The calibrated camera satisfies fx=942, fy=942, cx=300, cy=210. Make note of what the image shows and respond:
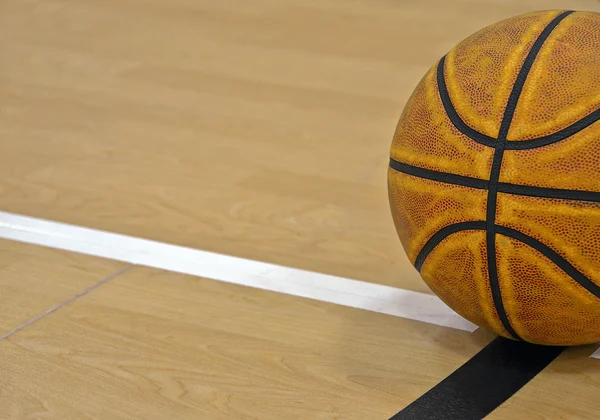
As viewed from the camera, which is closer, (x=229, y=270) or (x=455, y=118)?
(x=455, y=118)

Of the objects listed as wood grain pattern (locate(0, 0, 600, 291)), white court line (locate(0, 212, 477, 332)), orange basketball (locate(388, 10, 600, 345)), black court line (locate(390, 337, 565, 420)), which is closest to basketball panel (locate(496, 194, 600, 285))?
orange basketball (locate(388, 10, 600, 345))

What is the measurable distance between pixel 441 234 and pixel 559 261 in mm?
267

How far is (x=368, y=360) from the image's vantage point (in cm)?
225

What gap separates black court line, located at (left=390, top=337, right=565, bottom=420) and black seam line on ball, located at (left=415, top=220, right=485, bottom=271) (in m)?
0.27

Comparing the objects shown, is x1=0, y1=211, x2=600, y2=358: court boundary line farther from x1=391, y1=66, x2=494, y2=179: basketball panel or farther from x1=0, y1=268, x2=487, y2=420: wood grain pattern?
x1=391, y1=66, x2=494, y2=179: basketball panel

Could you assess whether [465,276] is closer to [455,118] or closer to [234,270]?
[455,118]

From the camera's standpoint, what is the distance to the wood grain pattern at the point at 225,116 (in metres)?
2.95

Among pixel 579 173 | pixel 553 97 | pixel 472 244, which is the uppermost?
pixel 553 97

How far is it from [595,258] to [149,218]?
152 centimetres

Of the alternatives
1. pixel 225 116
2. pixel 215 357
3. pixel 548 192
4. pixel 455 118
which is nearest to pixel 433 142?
pixel 455 118

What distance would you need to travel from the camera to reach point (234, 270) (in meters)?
2.69

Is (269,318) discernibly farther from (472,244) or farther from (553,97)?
(553,97)

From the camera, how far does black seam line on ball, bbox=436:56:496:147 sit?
1978 mm

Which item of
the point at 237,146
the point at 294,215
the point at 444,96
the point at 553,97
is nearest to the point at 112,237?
the point at 294,215
